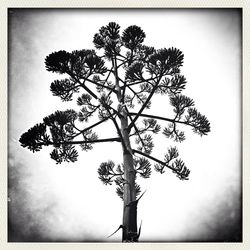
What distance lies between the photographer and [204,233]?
1.89 meters

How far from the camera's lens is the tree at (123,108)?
1.65m

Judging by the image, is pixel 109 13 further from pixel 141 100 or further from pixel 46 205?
pixel 46 205

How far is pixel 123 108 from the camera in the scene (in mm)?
1790

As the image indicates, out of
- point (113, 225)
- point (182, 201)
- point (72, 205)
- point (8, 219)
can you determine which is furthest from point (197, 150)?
point (8, 219)

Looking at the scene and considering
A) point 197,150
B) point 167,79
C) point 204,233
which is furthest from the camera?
point 197,150

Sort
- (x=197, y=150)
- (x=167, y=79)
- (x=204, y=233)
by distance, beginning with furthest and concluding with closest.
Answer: (x=197, y=150) < (x=204, y=233) < (x=167, y=79)

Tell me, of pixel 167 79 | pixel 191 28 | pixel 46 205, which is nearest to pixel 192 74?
pixel 191 28

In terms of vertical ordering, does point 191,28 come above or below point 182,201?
above

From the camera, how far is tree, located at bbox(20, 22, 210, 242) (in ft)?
5.41

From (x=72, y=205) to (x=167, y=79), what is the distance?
785 mm
